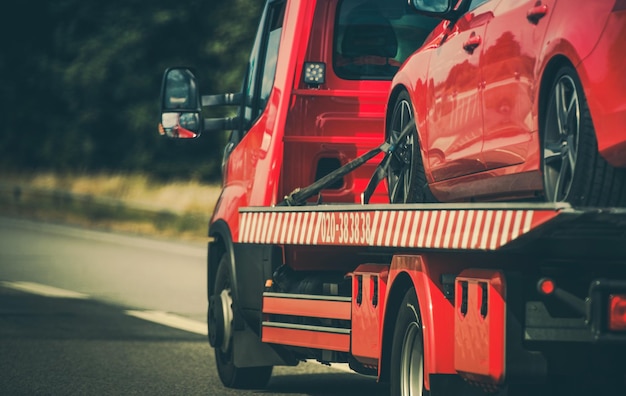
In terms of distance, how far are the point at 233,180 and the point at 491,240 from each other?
489 cm

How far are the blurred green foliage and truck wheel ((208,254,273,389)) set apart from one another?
3182cm

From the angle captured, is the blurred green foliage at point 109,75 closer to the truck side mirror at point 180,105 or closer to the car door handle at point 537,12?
the truck side mirror at point 180,105

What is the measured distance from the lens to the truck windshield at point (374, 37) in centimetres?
992

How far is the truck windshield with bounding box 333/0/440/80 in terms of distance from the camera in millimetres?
9922

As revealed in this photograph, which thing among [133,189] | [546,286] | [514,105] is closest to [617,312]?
[546,286]

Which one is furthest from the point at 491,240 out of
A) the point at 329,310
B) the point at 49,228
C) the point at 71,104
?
the point at 71,104

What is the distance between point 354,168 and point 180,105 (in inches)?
79.4

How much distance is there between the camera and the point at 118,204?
31.0m

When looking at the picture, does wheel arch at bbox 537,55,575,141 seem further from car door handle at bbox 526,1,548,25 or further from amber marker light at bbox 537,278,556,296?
amber marker light at bbox 537,278,556,296

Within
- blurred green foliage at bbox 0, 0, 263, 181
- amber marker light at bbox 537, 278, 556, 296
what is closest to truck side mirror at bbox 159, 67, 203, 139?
amber marker light at bbox 537, 278, 556, 296

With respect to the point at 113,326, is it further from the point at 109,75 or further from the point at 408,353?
the point at 109,75

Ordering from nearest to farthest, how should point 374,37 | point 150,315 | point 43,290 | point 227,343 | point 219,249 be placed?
point 374,37 → point 227,343 → point 219,249 → point 150,315 → point 43,290

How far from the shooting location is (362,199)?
8992mm

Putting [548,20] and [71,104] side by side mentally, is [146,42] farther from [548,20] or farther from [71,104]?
[548,20]
